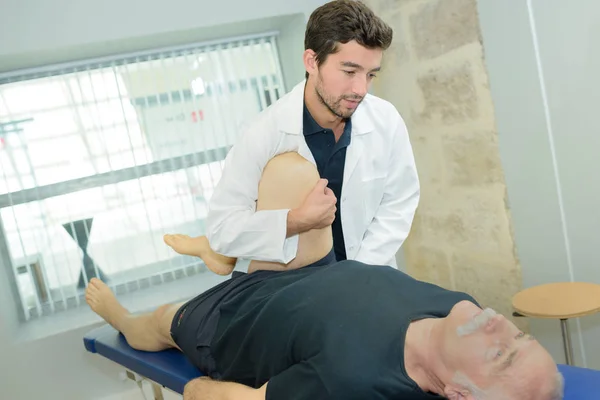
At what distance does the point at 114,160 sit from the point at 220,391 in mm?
1969

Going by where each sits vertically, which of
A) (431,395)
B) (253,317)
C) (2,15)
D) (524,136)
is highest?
(2,15)

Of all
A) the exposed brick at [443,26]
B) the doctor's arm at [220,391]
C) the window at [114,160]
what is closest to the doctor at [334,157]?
the doctor's arm at [220,391]

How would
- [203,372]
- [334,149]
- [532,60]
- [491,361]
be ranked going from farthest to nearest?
1. [532,60]
2. [334,149]
3. [203,372]
4. [491,361]

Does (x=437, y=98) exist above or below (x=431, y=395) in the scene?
above

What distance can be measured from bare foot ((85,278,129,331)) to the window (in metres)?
0.87

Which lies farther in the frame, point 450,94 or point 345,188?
point 450,94

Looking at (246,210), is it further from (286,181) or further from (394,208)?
(394,208)

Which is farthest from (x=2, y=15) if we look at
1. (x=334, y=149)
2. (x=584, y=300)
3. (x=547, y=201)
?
(x=584, y=300)

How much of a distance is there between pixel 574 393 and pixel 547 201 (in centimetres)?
119

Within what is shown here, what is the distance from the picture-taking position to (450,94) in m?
2.75

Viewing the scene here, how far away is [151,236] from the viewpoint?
321 cm

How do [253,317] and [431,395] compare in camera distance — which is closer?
[431,395]

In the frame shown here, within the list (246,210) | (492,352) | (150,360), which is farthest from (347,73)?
(150,360)

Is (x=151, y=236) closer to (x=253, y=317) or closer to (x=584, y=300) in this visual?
(x=253, y=317)
